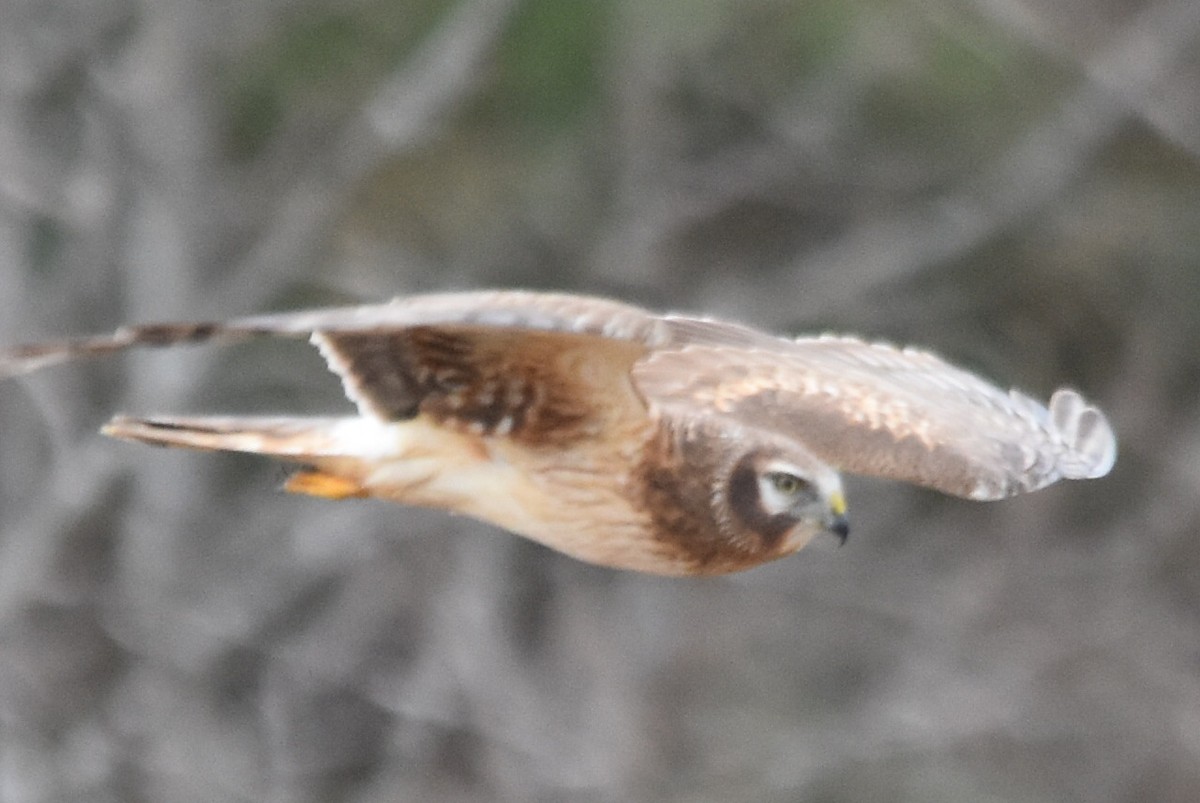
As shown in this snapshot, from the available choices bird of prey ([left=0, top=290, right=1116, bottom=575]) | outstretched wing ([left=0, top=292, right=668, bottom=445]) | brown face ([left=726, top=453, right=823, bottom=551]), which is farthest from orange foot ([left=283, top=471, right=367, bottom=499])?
brown face ([left=726, top=453, right=823, bottom=551])

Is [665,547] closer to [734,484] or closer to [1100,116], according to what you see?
[734,484]

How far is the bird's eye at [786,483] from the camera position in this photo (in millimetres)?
4801

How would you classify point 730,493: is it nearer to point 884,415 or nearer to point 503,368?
point 503,368

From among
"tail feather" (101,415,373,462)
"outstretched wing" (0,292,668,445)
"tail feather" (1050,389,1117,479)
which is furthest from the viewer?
"tail feather" (1050,389,1117,479)

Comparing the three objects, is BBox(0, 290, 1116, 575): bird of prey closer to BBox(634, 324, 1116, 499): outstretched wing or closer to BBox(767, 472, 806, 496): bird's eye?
BBox(767, 472, 806, 496): bird's eye

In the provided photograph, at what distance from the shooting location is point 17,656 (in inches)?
433

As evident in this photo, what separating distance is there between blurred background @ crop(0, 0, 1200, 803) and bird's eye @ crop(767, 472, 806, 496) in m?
5.15

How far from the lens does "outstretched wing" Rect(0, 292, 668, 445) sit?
167 inches

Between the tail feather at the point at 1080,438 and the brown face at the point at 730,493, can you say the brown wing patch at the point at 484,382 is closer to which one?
the brown face at the point at 730,493

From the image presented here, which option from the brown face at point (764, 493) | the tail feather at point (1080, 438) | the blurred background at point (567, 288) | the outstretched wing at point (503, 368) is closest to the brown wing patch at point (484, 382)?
the outstretched wing at point (503, 368)

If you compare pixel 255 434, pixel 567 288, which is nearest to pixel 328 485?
pixel 255 434

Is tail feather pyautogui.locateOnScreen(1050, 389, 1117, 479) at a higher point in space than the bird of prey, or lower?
higher

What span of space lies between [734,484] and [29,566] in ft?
18.6

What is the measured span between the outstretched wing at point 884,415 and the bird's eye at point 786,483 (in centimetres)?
30
